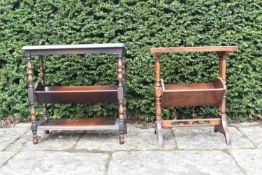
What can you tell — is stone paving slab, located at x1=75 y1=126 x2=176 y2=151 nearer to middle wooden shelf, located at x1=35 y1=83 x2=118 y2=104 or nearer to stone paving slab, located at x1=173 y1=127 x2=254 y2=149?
stone paving slab, located at x1=173 y1=127 x2=254 y2=149

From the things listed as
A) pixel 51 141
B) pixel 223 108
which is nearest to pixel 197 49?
pixel 223 108

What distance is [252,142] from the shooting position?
3.54 m

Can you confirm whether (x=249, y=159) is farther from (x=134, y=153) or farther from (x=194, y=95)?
(x=134, y=153)

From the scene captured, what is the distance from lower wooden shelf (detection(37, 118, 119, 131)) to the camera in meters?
3.58

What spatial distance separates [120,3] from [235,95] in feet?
→ 6.04

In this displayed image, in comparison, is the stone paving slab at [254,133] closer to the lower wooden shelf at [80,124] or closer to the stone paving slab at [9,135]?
the lower wooden shelf at [80,124]

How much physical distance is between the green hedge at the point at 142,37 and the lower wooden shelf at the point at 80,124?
1.80 feet

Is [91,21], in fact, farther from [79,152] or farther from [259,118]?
[259,118]

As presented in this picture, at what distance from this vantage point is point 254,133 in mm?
3893

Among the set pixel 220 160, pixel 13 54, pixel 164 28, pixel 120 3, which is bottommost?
pixel 220 160

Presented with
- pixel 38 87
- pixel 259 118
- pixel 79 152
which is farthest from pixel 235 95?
pixel 38 87

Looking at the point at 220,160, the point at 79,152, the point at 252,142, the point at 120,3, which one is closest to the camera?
the point at 220,160

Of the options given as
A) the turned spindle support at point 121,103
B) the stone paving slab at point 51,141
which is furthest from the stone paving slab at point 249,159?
the stone paving slab at point 51,141

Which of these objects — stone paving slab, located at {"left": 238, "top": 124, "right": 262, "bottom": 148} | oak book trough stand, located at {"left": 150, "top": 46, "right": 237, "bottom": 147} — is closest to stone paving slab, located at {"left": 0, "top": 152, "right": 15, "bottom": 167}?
oak book trough stand, located at {"left": 150, "top": 46, "right": 237, "bottom": 147}
